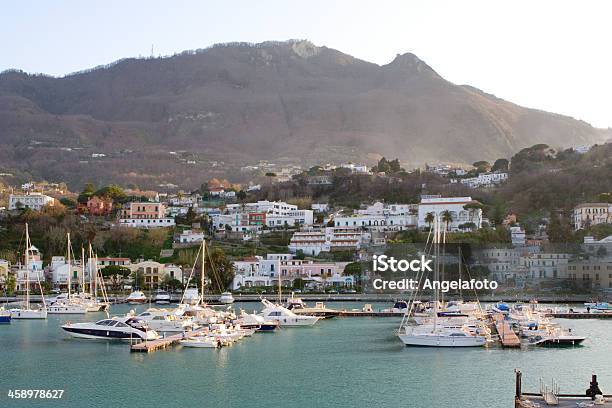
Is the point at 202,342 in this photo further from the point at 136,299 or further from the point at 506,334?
the point at 136,299

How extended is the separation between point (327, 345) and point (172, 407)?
14196mm

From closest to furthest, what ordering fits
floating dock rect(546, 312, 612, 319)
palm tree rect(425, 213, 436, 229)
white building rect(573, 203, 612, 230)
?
floating dock rect(546, 312, 612, 319) → white building rect(573, 203, 612, 230) → palm tree rect(425, 213, 436, 229)

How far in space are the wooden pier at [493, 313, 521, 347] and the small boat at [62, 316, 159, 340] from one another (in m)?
14.9

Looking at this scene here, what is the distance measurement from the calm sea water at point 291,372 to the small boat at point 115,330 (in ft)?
1.62

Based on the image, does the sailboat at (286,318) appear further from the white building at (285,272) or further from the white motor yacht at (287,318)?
the white building at (285,272)

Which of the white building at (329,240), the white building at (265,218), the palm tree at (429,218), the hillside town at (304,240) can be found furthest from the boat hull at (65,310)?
the palm tree at (429,218)

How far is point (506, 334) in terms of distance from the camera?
1636 inches

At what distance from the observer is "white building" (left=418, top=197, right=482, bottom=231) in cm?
8535

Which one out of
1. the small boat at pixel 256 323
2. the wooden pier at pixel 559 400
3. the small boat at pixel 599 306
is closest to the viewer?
the wooden pier at pixel 559 400

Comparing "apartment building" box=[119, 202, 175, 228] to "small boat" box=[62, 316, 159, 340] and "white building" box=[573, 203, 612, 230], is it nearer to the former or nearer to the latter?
"white building" box=[573, 203, 612, 230]

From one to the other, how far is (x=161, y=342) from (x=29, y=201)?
62.8 m

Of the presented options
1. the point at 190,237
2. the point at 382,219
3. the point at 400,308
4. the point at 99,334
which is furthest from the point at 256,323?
the point at 382,219

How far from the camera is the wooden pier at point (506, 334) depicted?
39.6m

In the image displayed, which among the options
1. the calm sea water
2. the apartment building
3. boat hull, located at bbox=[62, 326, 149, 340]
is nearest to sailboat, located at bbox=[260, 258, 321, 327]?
the calm sea water
